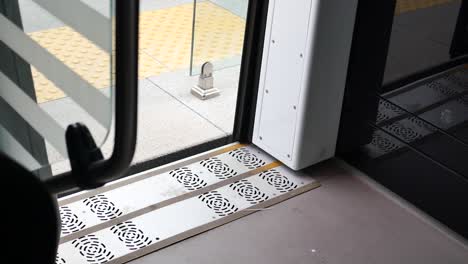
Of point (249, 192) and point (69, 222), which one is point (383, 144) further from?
point (69, 222)

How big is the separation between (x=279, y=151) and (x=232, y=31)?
2.15 feet

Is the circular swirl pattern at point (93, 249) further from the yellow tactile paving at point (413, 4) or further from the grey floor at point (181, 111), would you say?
the yellow tactile paving at point (413, 4)

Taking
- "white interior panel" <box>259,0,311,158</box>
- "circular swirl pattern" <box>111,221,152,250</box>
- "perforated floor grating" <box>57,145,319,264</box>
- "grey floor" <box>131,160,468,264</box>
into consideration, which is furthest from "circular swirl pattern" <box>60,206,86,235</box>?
"white interior panel" <box>259,0,311,158</box>

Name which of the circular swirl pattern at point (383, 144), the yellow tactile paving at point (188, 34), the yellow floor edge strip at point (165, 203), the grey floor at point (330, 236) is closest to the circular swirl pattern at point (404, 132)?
the circular swirl pattern at point (383, 144)

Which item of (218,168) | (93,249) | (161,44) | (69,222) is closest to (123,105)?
(93,249)

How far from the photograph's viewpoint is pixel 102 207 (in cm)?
275

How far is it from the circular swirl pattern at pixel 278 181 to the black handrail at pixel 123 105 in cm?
188

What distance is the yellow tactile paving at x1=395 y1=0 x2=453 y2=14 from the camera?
8.35 feet

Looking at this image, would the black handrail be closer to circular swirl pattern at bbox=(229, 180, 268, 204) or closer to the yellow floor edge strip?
the yellow floor edge strip

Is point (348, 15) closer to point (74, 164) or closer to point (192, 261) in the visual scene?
point (192, 261)

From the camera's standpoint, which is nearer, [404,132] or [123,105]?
[123,105]

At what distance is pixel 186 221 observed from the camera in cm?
273

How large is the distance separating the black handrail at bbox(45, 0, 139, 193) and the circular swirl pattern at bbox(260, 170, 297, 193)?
1.88 metres

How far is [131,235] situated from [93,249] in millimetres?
165
